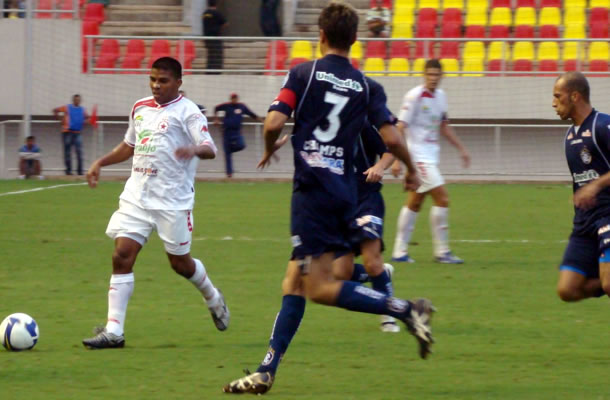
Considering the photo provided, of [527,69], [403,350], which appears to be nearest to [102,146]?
[527,69]

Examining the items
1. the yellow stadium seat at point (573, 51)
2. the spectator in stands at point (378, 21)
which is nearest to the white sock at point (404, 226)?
the yellow stadium seat at point (573, 51)

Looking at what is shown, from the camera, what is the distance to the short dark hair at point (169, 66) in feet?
22.7

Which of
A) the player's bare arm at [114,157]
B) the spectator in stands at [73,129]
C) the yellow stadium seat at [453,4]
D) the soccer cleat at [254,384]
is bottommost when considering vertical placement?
the spectator in stands at [73,129]

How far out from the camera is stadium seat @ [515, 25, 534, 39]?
87.3 ft

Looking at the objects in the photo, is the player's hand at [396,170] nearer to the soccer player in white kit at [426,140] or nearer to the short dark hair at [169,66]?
the soccer player in white kit at [426,140]

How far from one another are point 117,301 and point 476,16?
2195cm

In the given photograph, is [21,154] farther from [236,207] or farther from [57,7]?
[236,207]

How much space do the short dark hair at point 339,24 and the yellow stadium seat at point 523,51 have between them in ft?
67.0

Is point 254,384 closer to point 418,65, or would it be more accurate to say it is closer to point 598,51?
point 418,65

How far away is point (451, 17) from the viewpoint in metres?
27.2

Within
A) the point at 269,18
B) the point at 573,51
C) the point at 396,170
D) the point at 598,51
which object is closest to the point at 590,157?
the point at 396,170

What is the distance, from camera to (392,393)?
5633mm

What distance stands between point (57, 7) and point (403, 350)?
22.7 m

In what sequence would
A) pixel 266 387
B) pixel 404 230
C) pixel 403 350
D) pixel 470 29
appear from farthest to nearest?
→ pixel 470 29 → pixel 404 230 → pixel 403 350 → pixel 266 387
